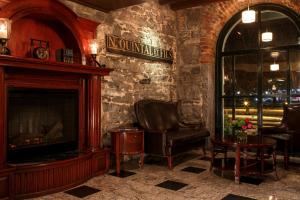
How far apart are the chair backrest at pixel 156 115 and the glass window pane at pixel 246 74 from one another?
1476 millimetres

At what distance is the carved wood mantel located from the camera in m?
2.95

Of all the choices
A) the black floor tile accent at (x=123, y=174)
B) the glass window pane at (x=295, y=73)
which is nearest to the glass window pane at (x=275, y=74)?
the glass window pane at (x=295, y=73)

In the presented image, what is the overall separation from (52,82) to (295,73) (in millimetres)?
4250

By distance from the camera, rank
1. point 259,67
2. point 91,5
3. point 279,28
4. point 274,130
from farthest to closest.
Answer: point 259,67
point 279,28
point 274,130
point 91,5

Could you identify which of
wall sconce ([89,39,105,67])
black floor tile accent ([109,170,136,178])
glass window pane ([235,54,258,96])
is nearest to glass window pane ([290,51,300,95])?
glass window pane ([235,54,258,96])

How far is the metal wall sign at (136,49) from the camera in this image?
14.9ft

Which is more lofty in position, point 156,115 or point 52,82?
point 52,82

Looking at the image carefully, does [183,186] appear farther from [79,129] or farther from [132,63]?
[132,63]

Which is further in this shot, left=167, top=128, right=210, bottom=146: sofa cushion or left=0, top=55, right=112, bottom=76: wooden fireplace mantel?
left=167, top=128, right=210, bottom=146: sofa cushion

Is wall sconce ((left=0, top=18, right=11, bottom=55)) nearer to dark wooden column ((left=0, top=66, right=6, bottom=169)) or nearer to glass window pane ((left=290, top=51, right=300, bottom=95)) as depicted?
dark wooden column ((left=0, top=66, right=6, bottom=169))

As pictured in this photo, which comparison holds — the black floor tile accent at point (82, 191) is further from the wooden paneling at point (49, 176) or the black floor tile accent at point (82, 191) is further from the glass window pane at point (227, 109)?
the glass window pane at point (227, 109)

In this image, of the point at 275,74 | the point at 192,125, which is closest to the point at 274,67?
the point at 275,74

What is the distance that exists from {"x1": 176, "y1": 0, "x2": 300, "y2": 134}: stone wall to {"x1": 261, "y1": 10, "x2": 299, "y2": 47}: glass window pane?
54 centimetres

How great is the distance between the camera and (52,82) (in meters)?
3.61
